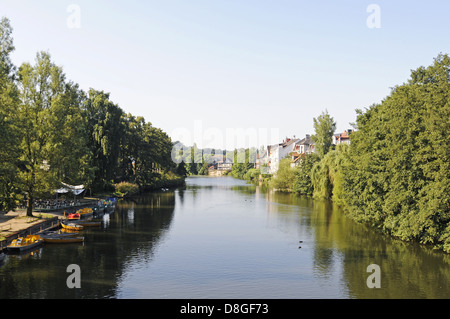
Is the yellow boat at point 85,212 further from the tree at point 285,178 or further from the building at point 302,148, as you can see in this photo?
the building at point 302,148

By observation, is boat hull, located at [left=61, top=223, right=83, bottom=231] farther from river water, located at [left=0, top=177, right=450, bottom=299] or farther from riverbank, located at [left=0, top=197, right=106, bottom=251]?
riverbank, located at [left=0, top=197, right=106, bottom=251]

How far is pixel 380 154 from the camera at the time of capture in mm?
39625

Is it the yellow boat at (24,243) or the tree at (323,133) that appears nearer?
the yellow boat at (24,243)

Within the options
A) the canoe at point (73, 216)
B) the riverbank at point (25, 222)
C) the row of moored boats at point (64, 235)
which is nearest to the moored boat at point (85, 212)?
the row of moored boats at point (64, 235)

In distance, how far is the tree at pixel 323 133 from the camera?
298 feet

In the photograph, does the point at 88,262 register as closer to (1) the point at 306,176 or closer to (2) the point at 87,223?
(2) the point at 87,223

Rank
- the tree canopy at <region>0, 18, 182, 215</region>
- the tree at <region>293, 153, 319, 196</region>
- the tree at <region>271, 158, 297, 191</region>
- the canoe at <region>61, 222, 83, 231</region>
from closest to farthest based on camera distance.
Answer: the tree canopy at <region>0, 18, 182, 215</region> → the canoe at <region>61, 222, 83, 231</region> → the tree at <region>293, 153, 319, 196</region> → the tree at <region>271, 158, 297, 191</region>

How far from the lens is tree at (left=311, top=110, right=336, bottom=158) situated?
298 feet

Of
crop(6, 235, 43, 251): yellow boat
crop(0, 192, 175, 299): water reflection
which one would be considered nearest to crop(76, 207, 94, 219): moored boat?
crop(0, 192, 175, 299): water reflection

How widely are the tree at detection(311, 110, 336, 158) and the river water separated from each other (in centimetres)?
4377

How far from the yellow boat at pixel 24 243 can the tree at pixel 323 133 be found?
223 feet

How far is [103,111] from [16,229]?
40855 mm
